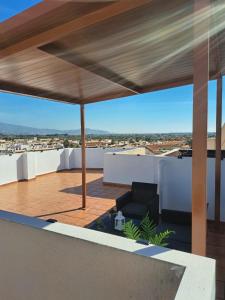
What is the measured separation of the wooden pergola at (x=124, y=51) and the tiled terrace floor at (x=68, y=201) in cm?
129

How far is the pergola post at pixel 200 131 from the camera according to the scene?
1.57 metres

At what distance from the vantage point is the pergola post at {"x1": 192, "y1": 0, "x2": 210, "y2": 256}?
157cm

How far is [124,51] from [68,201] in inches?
181

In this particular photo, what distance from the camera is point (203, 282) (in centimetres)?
106

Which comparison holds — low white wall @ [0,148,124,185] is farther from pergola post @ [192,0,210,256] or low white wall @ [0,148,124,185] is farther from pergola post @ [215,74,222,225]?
pergola post @ [192,0,210,256]

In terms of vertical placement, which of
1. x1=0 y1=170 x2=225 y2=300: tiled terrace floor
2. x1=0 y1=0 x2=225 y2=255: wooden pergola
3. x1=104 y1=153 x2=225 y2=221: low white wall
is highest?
x1=0 y1=0 x2=225 y2=255: wooden pergola

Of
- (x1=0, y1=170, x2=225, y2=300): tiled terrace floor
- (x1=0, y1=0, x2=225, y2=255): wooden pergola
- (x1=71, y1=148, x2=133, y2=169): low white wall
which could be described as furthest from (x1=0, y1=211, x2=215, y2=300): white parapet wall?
(x1=71, y1=148, x2=133, y2=169): low white wall

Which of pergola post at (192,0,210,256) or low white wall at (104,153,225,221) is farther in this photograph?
low white wall at (104,153,225,221)

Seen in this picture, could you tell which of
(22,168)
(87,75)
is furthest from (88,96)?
(22,168)

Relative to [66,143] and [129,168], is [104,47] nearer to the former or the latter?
[129,168]

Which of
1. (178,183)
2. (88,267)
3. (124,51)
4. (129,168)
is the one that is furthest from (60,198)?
(88,267)

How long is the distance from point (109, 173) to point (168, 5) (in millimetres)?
6570

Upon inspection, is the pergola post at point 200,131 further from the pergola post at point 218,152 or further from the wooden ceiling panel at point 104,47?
the pergola post at point 218,152

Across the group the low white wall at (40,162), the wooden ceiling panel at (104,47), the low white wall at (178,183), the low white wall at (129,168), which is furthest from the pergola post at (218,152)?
the low white wall at (40,162)
